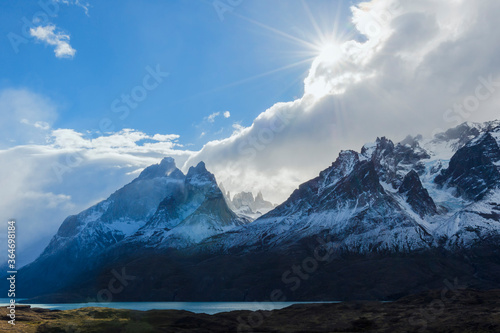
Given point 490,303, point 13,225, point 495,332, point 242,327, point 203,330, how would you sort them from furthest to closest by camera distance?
1. point 490,303
2. point 242,327
3. point 203,330
4. point 495,332
5. point 13,225

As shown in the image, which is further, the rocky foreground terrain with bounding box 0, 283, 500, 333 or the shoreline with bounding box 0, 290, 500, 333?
the shoreline with bounding box 0, 290, 500, 333

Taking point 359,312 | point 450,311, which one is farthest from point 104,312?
point 450,311

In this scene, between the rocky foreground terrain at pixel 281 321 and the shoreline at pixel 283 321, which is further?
the shoreline at pixel 283 321

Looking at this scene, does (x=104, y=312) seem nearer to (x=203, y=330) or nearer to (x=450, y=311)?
(x=203, y=330)

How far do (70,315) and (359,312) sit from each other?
118 meters

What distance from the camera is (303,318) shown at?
195250 mm

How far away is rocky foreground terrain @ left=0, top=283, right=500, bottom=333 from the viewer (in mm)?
152875

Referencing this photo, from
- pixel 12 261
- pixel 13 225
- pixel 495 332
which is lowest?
pixel 495 332

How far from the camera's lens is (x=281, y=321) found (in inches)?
7544

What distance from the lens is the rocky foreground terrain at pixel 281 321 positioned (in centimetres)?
15288

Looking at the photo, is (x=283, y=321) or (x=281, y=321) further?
(x=281, y=321)

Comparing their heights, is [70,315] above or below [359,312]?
above

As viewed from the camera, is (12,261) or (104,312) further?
(104,312)

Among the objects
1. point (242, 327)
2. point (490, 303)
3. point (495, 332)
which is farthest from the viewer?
point (490, 303)
